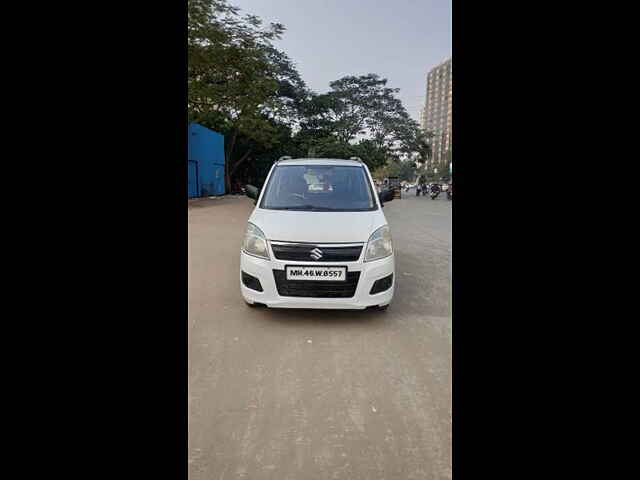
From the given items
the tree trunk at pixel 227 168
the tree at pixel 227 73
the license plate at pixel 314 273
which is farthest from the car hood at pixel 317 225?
the tree trunk at pixel 227 168

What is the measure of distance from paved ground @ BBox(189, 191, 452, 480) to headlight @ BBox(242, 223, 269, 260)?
668 mm

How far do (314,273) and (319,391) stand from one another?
1.23 meters

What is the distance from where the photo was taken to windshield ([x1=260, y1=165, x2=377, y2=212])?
14.7 ft

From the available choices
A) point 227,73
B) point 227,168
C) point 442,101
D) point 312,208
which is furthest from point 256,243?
point 227,168

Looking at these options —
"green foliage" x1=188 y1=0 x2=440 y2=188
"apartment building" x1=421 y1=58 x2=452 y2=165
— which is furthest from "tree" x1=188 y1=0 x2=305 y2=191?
"apartment building" x1=421 y1=58 x2=452 y2=165

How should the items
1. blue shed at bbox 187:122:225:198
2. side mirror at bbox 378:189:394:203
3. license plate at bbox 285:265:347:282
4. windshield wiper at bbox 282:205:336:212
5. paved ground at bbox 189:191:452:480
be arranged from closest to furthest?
paved ground at bbox 189:191:452:480 < license plate at bbox 285:265:347:282 < windshield wiper at bbox 282:205:336:212 < side mirror at bbox 378:189:394:203 < blue shed at bbox 187:122:225:198

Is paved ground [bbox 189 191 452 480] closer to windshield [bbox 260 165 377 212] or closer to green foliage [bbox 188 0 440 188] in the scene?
windshield [bbox 260 165 377 212]

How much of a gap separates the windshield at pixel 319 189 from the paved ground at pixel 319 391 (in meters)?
1.15
